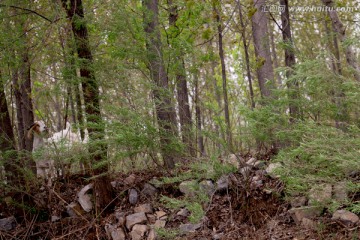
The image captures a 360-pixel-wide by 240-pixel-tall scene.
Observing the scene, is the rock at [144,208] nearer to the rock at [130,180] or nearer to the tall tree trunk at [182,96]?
the rock at [130,180]

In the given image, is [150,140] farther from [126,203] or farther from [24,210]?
[24,210]

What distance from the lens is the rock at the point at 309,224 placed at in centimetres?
469

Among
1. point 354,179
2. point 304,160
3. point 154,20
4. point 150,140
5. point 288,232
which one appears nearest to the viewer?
point 354,179

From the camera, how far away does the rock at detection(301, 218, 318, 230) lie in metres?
4.69

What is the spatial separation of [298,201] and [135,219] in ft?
7.91

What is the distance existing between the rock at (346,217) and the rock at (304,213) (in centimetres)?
17

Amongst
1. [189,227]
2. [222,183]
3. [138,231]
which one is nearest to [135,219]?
[138,231]

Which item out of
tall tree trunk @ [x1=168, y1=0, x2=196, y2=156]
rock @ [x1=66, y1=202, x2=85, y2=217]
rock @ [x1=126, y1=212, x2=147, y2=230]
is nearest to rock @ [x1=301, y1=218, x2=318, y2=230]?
tall tree trunk @ [x1=168, y1=0, x2=196, y2=156]

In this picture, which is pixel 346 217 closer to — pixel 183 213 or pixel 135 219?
pixel 183 213

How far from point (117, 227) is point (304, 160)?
123 inches

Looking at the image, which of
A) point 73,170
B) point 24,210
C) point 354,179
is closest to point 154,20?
point 73,170

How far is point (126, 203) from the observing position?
6.78m

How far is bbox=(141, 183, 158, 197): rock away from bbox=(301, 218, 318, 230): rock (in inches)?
102

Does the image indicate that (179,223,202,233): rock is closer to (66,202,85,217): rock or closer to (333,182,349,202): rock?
(333,182,349,202): rock
